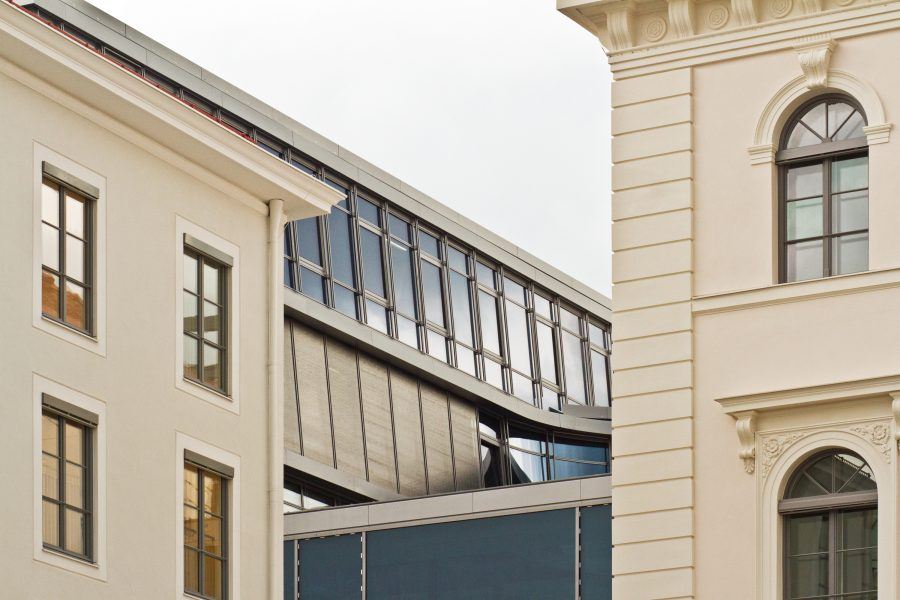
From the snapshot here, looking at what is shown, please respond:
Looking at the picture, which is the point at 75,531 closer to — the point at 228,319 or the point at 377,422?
the point at 228,319

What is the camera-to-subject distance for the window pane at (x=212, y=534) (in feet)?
103

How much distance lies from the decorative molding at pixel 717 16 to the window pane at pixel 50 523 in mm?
9554

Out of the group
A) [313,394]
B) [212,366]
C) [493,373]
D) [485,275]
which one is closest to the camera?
[212,366]

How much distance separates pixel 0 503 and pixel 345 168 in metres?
25.3

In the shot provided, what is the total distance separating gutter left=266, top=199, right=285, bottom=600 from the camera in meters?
32.5

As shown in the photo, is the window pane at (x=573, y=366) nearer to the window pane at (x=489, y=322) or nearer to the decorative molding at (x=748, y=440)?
the window pane at (x=489, y=322)

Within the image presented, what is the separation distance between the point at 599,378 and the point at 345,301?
13132 millimetres

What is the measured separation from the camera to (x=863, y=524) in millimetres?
23219

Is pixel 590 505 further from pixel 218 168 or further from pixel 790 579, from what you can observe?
pixel 790 579

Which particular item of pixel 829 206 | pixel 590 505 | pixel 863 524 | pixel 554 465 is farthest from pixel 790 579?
pixel 554 465

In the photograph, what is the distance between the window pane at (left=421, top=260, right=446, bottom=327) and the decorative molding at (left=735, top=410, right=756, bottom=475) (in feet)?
101

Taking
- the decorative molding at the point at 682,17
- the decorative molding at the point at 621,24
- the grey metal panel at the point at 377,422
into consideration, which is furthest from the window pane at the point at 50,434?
the grey metal panel at the point at 377,422

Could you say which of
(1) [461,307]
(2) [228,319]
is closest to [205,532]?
(2) [228,319]

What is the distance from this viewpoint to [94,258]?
29781 mm
